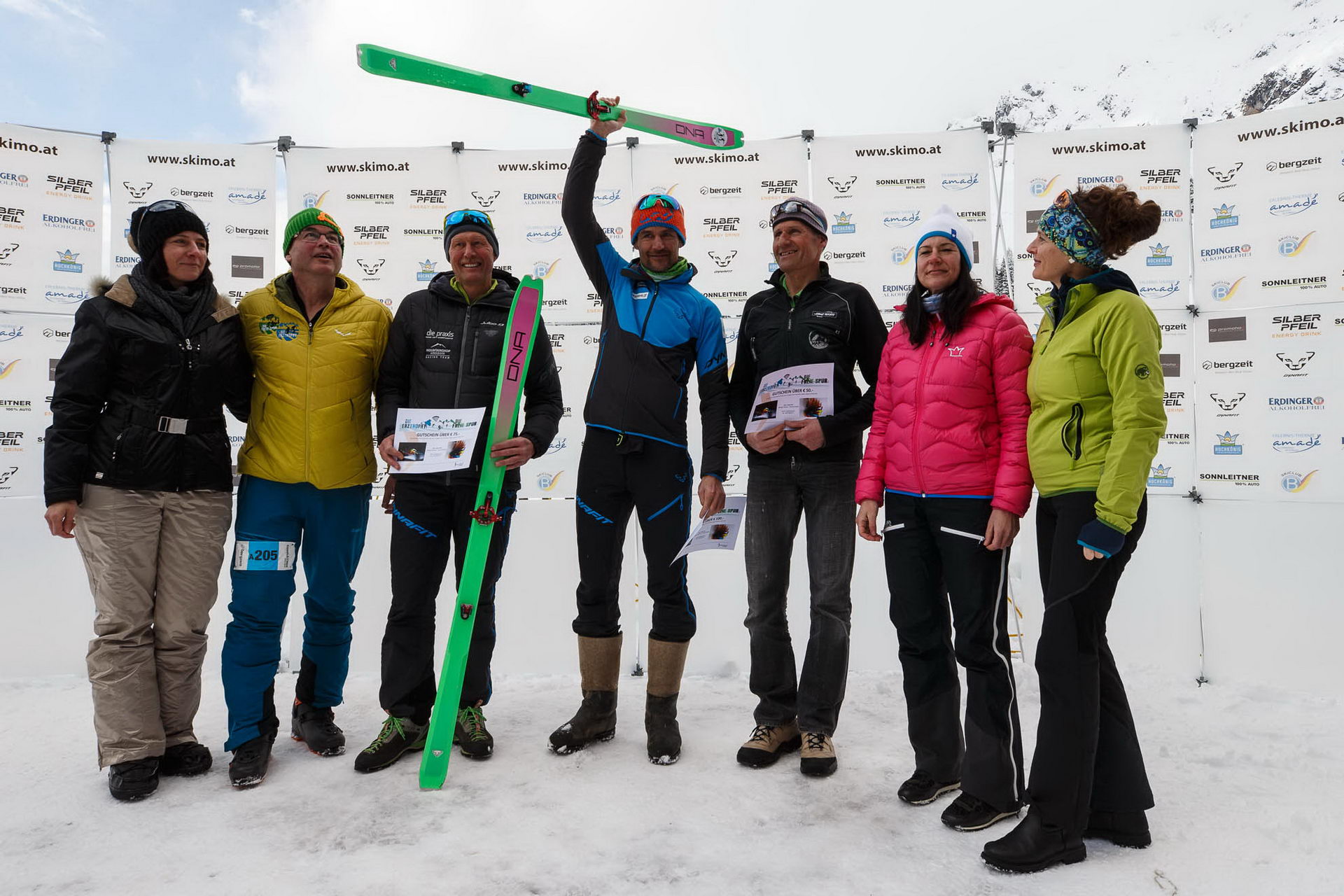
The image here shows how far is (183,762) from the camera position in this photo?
2.51 metres

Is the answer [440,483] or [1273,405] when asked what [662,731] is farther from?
[1273,405]

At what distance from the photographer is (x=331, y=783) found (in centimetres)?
244

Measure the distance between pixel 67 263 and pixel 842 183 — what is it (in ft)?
13.8

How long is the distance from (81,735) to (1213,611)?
529 centimetres

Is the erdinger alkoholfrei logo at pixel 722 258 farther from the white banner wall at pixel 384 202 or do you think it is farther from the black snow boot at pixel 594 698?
the black snow boot at pixel 594 698

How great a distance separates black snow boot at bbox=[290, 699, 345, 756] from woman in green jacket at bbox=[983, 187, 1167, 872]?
7.28 feet

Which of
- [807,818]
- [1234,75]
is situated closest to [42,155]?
[807,818]

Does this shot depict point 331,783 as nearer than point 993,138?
Yes

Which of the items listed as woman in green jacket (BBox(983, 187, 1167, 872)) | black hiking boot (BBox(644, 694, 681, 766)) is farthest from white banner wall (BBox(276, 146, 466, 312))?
woman in green jacket (BBox(983, 187, 1167, 872))

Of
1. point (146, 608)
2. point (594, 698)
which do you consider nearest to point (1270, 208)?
point (594, 698)

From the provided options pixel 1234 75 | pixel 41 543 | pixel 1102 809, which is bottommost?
pixel 1102 809

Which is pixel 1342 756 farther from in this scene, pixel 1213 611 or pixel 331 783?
pixel 331 783

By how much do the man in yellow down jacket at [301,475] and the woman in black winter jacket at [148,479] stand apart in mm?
114

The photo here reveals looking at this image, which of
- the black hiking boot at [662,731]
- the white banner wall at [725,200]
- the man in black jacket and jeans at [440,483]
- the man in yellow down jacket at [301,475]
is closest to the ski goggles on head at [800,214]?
the man in black jacket and jeans at [440,483]
